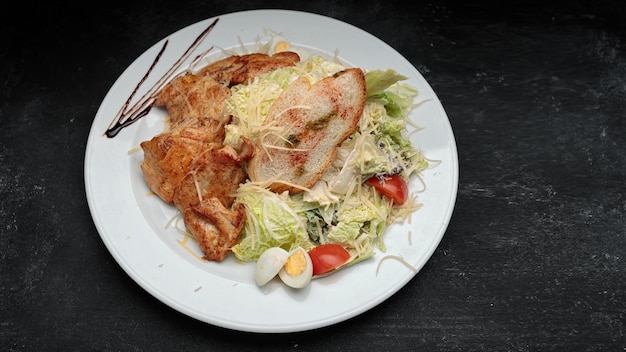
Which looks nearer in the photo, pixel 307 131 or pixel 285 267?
pixel 285 267

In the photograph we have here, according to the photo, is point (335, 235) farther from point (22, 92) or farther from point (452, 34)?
point (22, 92)

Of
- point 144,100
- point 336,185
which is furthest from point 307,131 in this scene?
point 144,100

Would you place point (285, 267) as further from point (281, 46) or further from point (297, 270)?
point (281, 46)

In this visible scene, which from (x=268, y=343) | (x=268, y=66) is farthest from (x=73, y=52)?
(x=268, y=343)

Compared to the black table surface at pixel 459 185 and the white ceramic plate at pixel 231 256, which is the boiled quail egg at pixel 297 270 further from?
the black table surface at pixel 459 185

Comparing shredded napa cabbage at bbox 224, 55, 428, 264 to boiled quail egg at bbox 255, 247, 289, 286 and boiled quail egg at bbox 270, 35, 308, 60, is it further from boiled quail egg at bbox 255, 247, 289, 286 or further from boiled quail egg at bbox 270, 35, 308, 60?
boiled quail egg at bbox 270, 35, 308, 60

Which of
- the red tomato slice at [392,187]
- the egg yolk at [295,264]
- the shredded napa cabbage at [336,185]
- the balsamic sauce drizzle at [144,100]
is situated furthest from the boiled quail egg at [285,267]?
the balsamic sauce drizzle at [144,100]
